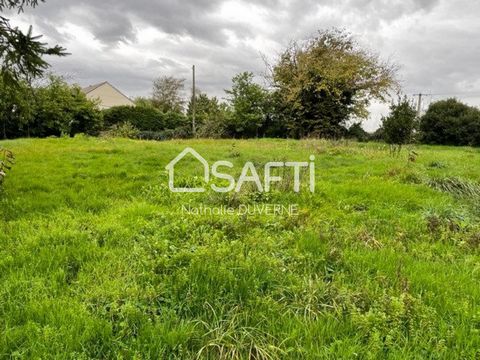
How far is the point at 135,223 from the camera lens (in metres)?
4.71

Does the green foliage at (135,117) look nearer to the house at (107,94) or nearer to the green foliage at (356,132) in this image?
the green foliage at (356,132)

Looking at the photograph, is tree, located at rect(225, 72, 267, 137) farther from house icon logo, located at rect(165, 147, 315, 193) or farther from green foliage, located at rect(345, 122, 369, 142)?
house icon logo, located at rect(165, 147, 315, 193)

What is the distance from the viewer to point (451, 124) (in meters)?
Result: 24.5

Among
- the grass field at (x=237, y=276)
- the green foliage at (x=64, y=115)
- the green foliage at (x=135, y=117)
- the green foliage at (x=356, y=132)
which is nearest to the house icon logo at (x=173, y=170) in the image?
the grass field at (x=237, y=276)

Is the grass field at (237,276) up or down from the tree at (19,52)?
down

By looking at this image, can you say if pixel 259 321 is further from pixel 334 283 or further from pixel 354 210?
pixel 354 210

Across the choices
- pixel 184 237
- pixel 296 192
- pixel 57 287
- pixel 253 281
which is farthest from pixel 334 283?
pixel 296 192

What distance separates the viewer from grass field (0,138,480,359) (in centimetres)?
250

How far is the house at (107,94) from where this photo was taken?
47.9 m

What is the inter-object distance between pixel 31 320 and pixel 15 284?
61 cm

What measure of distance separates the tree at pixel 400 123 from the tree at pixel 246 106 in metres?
13.8

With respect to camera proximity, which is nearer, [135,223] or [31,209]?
[135,223]

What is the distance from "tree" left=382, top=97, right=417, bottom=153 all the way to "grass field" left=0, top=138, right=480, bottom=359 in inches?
203

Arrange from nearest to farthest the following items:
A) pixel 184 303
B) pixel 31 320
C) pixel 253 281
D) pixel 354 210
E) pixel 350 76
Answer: pixel 31 320 < pixel 184 303 < pixel 253 281 < pixel 354 210 < pixel 350 76
